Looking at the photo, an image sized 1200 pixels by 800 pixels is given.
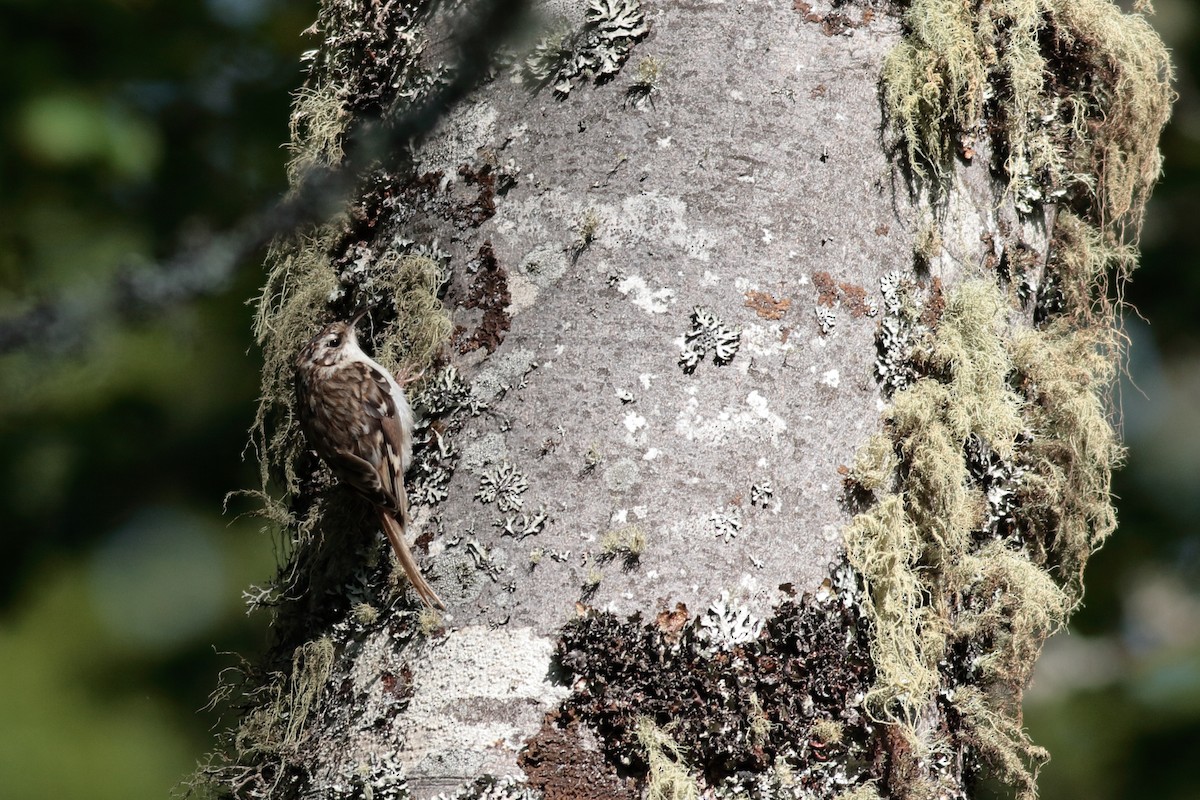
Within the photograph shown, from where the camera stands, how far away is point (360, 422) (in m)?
2.63

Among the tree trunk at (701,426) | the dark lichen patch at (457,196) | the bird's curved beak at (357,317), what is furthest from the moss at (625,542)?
the bird's curved beak at (357,317)

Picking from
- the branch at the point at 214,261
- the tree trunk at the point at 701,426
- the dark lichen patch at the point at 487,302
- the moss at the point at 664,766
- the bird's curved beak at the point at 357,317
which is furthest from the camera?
the bird's curved beak at the point at 357,317

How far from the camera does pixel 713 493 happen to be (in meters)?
2.03

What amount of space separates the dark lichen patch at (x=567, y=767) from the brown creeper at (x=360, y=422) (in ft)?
0.99

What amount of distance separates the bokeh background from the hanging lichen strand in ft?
2.67

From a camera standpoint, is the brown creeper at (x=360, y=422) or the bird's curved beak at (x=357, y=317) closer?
the brown creeper at (x=360, y=422)

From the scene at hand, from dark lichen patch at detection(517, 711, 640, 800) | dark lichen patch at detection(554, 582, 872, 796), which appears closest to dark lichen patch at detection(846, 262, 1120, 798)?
dark lichen patch at detection(554, 582, 872, 796)

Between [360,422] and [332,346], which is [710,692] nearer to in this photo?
[360,422]

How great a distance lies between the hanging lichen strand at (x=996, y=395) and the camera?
2.15m

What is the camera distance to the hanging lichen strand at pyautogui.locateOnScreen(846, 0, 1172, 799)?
7.05 ft

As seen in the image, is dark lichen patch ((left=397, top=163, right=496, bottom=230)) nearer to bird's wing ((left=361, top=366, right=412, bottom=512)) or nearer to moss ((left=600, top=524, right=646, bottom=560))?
bird's wing ((left=361, top=366, right=412, bottom=512))

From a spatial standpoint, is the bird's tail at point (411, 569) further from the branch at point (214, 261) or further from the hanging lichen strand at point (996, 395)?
the branch at point (214, 261)

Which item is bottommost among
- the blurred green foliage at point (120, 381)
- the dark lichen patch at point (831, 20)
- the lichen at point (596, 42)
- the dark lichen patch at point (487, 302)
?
the blurred green foliage at point (120, 381)

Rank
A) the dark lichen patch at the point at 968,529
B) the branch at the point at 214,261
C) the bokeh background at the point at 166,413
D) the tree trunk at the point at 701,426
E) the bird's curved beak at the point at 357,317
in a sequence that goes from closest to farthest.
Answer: the branch at the point at 214,261, the tree trunk at the point at 701,426, the dark lichen patch at the point at 968,529, the bird's curved beak at the point at 357,317, the bokeh background at the point at 166,413
